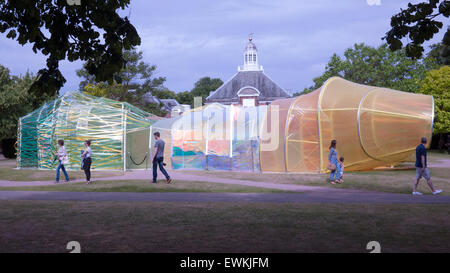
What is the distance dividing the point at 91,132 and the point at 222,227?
18.7m

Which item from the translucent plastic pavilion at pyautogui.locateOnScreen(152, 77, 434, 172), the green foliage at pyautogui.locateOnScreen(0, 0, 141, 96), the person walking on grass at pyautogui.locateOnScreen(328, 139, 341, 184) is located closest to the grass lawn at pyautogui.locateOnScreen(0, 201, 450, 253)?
the green foliage at pyautogui.locateOnScreen(0, 0, 141, 96)

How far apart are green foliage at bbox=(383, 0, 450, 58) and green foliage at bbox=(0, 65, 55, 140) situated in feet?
115

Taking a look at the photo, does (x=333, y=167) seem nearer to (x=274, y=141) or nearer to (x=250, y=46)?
(x=274, y=141)

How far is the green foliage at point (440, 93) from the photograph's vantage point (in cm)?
4756

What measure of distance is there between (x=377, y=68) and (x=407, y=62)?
3.15 metres

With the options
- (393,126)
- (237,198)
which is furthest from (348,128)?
(237,198)

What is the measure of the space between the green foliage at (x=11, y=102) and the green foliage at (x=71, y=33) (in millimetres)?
32886

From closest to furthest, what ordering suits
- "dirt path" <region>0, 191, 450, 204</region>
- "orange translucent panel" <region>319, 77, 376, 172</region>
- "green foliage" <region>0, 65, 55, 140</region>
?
"dirt path" <region>0, 191, 450, 204</region>
"orange translucent panel" <region>319, 77, 376, 172</region>
"green foliage" <region>0, 65, 55, 140</region>

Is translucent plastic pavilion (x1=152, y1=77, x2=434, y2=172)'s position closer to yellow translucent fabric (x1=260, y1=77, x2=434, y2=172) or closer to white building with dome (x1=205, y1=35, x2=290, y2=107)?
yellow translucent fabric (x1=260, y1=77, x2=434, y2=172)

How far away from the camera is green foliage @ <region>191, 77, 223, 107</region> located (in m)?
120

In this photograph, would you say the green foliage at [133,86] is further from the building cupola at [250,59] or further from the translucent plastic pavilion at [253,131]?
the building cupola at [250,59]
